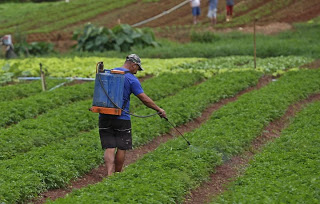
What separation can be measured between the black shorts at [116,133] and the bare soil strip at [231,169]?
4.55 feet

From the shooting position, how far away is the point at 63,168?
9945 millimetres

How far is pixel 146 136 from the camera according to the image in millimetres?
12758

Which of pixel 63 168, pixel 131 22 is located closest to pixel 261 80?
pixel 63 168

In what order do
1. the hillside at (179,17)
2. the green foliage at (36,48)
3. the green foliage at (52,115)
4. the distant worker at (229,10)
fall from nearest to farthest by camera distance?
the green foliage at (52,115)
the green foliage at (36,48)
the hillside at (179,17)
the distant worker at (229,10)

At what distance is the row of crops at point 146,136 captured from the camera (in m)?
8.80

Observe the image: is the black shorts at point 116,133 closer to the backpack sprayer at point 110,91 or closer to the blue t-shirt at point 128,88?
the blue t-shirt at point 128,88

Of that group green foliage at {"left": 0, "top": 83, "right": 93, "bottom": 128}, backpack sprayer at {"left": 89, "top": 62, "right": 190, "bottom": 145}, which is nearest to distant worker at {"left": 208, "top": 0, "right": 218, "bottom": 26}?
green foliage at {"left": 0, "top": 83, "right": 93, "bottom": 128}

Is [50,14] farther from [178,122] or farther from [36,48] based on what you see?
[178,122]

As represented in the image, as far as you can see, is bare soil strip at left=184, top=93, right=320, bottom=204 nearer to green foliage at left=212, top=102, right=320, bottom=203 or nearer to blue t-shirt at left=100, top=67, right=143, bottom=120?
green foliage at left=212, top=102, right=320, bottom=203

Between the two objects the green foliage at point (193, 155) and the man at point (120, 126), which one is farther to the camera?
the man at point (120, 126)

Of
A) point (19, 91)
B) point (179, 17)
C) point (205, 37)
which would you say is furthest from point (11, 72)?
point (179, 17)

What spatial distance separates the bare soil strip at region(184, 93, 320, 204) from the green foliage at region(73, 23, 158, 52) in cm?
1505

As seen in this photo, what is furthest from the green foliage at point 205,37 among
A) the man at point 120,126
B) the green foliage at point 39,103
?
the man at point 120,126

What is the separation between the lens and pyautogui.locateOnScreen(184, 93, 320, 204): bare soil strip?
9461 mm
